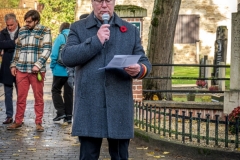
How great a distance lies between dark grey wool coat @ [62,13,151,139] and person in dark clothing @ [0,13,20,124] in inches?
250

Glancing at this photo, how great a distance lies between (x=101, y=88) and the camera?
539cm

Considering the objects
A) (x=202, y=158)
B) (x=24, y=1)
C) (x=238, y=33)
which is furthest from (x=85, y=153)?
(x=24, y=1)

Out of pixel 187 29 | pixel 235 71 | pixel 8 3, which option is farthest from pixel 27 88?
pixel 8 3

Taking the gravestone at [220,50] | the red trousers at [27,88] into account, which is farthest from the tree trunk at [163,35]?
the gravestone at [220,50]

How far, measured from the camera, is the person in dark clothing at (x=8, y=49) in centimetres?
1163

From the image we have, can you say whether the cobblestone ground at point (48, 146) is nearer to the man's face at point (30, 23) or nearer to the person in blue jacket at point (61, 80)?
the person in blue jacket at point (61, 80)

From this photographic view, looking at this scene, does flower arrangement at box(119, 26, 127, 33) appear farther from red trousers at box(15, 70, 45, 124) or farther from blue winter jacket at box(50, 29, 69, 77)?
blue winter jacket at box(50, 29, 69, 77)

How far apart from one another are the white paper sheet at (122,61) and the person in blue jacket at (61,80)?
651 cm

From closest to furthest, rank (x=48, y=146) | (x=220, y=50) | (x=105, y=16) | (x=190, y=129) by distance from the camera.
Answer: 1. (x=105, y=16)
2. (x=190, y=129)
3. (x=48, y=146)
4. (x=220, y=50)

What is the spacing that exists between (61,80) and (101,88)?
6696 mm

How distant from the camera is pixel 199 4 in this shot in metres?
39.2

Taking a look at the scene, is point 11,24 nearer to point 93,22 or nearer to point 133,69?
point 93,22

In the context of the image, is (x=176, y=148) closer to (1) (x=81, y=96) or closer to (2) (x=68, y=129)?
(2) (x=68, y=129)

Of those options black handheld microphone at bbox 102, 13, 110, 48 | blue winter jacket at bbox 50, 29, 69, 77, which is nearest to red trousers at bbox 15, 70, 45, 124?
blue winter jacket at bbox 50, 29, 69, 77
